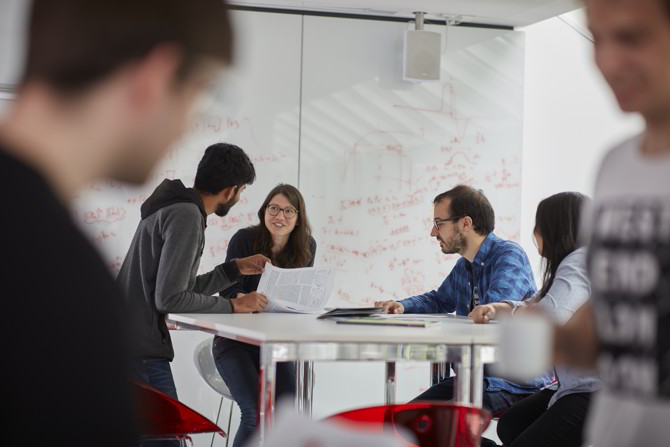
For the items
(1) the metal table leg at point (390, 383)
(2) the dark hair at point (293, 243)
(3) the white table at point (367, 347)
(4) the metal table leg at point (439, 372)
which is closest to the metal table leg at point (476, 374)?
(3) the white table at point (367, 347)

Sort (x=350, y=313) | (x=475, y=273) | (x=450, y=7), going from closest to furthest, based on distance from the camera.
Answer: (x=350, y=313) → (x=475, y=273) → (x=450, y=7)

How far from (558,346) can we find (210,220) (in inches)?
158

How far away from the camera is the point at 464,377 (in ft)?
8.38

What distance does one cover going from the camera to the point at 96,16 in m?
0.78

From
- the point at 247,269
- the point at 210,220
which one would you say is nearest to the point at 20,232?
the point at 247,269

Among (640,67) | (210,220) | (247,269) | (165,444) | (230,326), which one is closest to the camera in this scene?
(640,67)

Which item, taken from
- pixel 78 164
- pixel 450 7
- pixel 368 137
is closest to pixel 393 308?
pixel 368 137

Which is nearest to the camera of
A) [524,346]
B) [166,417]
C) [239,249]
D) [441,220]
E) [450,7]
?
[524,346]

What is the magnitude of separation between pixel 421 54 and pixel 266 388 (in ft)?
11.0

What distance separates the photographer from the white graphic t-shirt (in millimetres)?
1084

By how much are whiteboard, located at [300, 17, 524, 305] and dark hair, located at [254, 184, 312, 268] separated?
117 cm

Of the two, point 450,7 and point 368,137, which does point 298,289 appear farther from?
point 450,7

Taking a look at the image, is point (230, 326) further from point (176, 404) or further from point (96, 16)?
point (96, 16)

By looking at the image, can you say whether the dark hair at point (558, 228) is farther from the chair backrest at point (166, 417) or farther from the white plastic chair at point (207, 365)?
the white plastic chair at point (207, 365)
